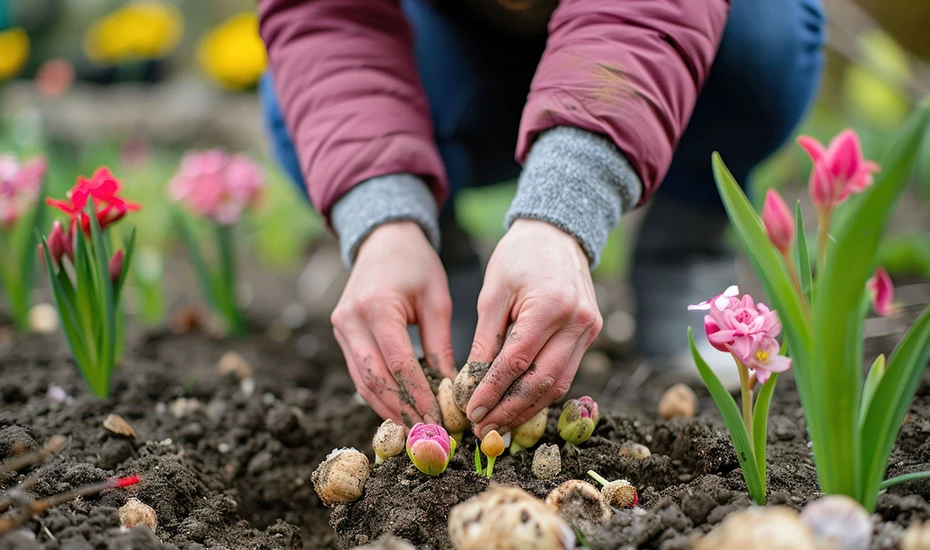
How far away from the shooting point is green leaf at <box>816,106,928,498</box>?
61 centimetres

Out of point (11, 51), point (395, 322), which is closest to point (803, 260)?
point (395, 322)

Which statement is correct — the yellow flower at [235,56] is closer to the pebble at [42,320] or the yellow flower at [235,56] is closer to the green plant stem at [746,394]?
the pebble at [42,320]

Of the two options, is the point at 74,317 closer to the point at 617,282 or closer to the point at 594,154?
the point at 594,154

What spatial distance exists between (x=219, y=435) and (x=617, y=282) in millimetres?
1596

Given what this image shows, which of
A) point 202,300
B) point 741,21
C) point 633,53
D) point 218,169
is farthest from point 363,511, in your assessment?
point 202,300

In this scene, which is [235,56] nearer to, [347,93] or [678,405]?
[347,93]

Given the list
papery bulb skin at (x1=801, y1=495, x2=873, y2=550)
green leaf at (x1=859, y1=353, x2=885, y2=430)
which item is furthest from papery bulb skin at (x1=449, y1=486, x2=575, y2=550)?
green leaf at (x1=859, y1=353, x2=885, y2=430)

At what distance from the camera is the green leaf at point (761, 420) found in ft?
2.73

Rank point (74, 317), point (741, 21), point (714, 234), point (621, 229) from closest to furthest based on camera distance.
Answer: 1. point (74, 317)
2. point (741, 21)
3. point (714, 234)
4. point (621, 229)

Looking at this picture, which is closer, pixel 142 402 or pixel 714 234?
pixel 142 402

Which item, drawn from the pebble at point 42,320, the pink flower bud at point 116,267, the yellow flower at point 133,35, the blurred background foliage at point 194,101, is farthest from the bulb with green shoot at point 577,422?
the yellow flower at point 133,35

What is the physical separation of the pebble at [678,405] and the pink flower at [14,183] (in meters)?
1.25

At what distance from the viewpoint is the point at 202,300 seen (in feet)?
7.73

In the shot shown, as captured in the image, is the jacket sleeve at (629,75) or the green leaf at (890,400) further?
the jacket sleeve at (629,75)
